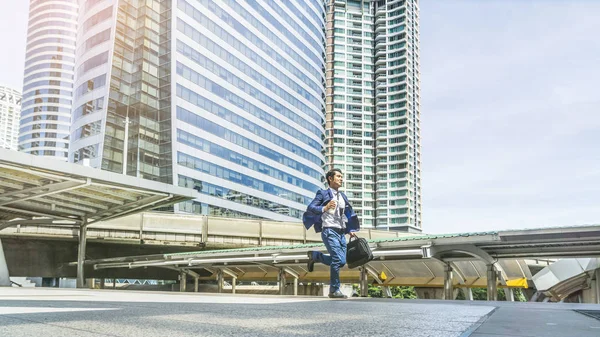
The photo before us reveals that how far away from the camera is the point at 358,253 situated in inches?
306

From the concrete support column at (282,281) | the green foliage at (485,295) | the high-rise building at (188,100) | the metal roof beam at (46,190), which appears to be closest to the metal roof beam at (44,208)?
the metal roof beam at (46,190)

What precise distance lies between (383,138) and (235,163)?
76.2m

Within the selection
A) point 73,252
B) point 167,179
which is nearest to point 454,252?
point 73,252

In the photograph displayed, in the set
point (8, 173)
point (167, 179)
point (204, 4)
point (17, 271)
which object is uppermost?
point (204, 4)

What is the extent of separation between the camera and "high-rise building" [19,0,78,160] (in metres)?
151

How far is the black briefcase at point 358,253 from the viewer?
7.71 metres

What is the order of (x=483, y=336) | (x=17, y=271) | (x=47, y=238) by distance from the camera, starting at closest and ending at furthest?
(x=483, y=336)
(x=47, y=238)
(x=17, y=271)

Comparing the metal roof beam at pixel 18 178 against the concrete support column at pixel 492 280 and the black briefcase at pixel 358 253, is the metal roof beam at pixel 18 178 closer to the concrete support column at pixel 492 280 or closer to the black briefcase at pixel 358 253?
the black briefcase at pixel 358 253

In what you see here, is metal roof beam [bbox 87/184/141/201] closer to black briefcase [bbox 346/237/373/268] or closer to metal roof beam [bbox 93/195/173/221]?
metal roof beam [bbox 93/195/173/221]

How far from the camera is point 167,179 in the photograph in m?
68.7

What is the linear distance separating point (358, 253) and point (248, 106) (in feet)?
253

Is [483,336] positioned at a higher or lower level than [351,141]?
lower

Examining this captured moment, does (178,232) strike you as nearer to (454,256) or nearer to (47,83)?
(454,256)

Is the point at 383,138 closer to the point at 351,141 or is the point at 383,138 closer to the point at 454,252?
the point at 351,141
